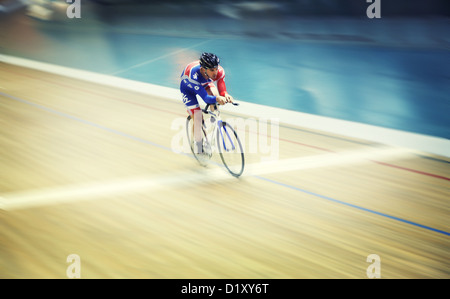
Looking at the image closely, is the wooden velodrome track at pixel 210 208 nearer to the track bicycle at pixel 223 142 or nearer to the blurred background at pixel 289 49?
the track bicycle at pixel 223 142

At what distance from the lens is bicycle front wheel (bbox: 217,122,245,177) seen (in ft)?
12.0

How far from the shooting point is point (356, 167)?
4172mm

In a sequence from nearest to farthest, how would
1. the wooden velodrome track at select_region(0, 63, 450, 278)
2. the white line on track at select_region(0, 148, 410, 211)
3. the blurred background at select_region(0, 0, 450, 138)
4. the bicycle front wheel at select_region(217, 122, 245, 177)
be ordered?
the wooden velodrome track at select_region(0, 63, 450, 278), the white line on track at select_region(0, 148, 410, 211), the bicycle front wheel at select_region(217, 122, 245, 177), the blurred background at select_region(0, 0, 450, 138)

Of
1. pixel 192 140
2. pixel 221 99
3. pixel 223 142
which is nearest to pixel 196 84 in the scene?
pixel 221 99

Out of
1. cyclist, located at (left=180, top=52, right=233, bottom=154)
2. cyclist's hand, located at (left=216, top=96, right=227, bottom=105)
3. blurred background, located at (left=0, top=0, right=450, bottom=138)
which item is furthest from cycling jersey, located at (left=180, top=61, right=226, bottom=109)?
blurred background, located at (left=0, top=0, right=450, bottom=138)

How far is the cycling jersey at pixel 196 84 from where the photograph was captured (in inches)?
142

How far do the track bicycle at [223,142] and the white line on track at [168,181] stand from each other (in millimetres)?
143

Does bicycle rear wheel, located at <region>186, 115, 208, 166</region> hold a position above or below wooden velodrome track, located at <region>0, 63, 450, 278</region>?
above

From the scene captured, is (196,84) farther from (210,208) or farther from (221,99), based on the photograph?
(210,208)

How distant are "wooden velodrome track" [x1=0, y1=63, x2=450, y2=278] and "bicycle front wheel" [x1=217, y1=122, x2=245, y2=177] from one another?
0.41 ft

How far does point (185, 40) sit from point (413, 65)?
221 inches

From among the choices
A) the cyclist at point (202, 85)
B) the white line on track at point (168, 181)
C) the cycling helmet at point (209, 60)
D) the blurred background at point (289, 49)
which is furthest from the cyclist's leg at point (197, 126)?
the blurred background at point (289, 49)

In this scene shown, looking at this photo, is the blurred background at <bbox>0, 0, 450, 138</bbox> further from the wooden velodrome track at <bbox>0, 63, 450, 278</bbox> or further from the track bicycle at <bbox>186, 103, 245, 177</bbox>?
the track bicycle at <bbox>186, 103, 245, 177</bbox>

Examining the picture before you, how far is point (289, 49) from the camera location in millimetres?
9281
